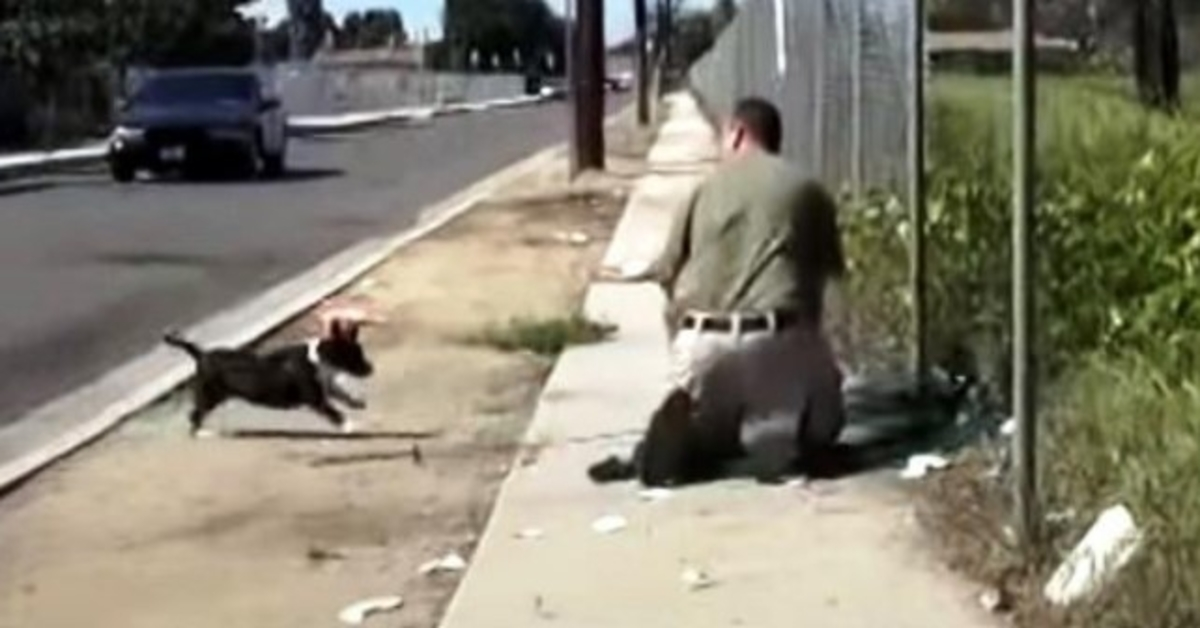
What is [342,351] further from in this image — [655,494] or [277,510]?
[655,494]

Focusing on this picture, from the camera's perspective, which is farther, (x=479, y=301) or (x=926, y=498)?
(x=479, y=301)

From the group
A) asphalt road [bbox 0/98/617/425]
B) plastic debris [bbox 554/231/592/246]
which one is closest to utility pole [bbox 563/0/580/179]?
asphalt road [bbox 0/98/617/425]

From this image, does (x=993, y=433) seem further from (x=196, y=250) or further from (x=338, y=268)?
(x=196, y=250)

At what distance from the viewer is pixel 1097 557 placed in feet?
23.5

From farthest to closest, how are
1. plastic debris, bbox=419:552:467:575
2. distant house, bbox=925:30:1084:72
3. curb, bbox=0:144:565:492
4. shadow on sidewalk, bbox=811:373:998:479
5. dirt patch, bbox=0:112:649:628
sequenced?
→ curb, bbox=0:144:565:492 → distant house, bbox=925:30:1084:72 → shadow on sidewalk, bbox=811:373:998:479 → plastic debris, bbox=419:552:467:575 → dirt patch, bbox=0:112:649:628

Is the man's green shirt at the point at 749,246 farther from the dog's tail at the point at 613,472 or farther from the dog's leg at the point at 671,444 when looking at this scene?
the dog's tail at the point at 613,472

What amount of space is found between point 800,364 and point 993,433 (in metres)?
0.70

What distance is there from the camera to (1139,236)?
31.5 ft

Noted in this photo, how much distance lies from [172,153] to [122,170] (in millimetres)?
737

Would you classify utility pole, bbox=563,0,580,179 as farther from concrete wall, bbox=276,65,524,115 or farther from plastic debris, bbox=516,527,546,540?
concrete wall, bbox=276,65,524,115

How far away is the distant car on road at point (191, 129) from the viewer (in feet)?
137

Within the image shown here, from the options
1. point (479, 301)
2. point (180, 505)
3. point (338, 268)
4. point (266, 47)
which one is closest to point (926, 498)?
point (180, 505)

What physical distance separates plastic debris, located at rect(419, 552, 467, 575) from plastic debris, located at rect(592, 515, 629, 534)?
447mm

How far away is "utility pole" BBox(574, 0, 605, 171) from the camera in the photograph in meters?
37.3
